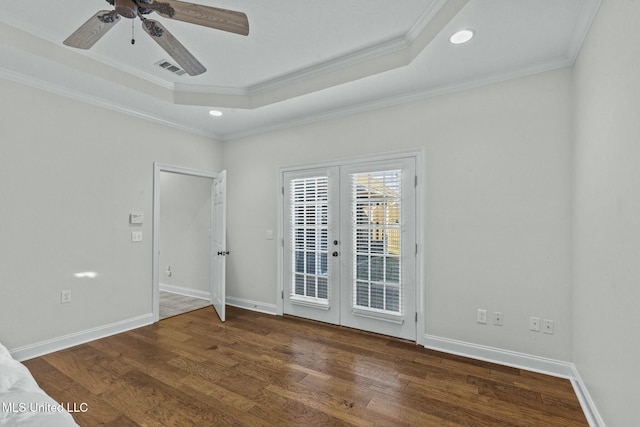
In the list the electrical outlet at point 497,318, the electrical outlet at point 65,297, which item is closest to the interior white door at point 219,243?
the electrical outlet at point 65,297

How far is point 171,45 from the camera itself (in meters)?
1.94

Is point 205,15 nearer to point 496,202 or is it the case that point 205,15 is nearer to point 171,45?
point 171,45

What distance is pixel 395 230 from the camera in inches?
130

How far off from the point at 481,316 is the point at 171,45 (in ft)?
10.7

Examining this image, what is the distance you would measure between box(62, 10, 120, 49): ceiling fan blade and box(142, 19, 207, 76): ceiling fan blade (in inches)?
6.7

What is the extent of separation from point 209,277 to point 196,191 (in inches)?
57.0

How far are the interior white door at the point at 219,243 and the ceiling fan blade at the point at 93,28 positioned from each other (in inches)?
86.5

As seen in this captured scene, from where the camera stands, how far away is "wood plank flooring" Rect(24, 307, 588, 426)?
79.1 inches

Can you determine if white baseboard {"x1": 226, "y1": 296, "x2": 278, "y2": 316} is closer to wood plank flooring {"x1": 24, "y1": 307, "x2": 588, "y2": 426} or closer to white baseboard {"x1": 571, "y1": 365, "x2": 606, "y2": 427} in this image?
wood plank flooring {"x1": 24, "y1": 307, "x2": 588, "y2": 426}

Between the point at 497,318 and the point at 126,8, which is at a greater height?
the point at 126,8

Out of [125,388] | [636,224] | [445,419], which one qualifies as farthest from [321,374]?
[636,224]

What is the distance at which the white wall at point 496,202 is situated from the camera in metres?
2.55

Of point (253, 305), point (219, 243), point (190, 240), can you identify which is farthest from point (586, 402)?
point (190, 240)

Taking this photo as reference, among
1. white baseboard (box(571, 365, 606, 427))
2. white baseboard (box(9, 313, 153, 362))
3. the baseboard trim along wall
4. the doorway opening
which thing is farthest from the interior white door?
white baseboard (box(571, 365, 606, 427))
